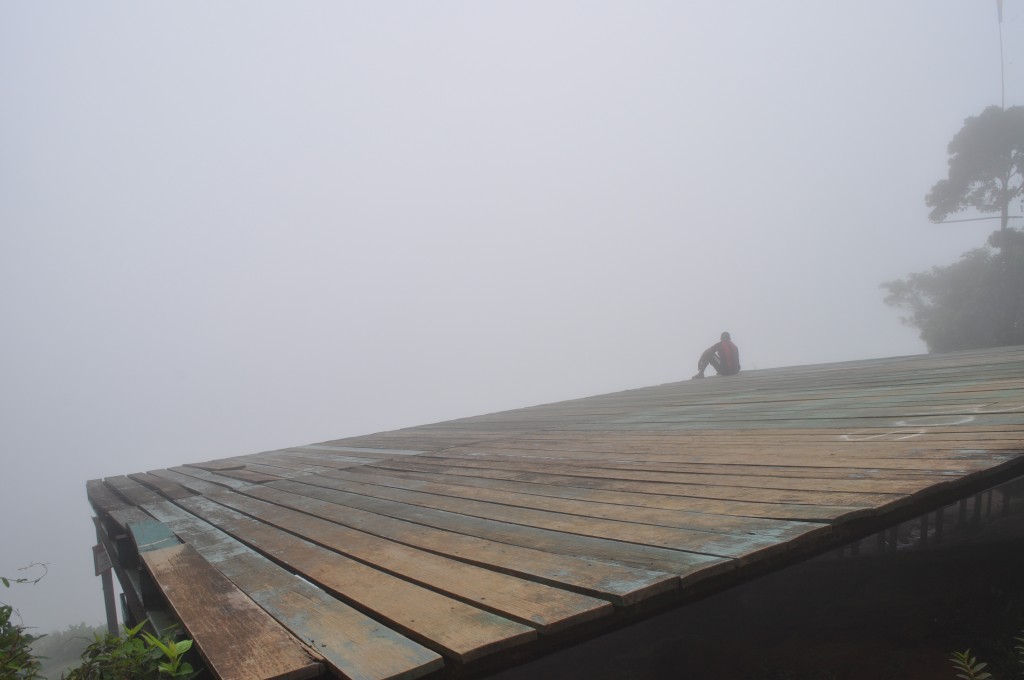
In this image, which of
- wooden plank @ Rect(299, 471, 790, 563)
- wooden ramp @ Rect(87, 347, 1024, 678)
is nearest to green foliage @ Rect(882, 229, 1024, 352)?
wooden ramp @ Rect(87, 347, 1024, 678)

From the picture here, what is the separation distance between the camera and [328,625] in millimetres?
1540

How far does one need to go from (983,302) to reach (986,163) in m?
6.26

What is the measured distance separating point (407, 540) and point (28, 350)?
163m

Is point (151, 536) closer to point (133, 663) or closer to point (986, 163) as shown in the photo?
point (133, 663)

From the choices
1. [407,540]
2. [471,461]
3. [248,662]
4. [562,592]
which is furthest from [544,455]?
[248,662]

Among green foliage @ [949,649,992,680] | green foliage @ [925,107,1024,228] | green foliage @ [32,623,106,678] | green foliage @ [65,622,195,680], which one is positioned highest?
green foliage @ [925,107,1024,228]

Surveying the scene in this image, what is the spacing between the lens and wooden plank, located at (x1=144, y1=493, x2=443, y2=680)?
125 centimetres

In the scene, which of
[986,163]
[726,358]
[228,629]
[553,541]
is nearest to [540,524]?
[553,541]

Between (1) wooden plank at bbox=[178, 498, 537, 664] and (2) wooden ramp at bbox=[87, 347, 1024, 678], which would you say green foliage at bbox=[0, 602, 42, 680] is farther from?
(1) wooden plank at bbox=[178, 498, 537, 664]

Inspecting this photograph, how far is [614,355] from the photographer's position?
5463 inches

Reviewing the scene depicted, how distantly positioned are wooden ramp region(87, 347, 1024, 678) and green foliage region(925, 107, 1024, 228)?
56.3ft

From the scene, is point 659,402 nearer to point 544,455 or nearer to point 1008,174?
point 544,455

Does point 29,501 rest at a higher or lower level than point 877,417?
lower

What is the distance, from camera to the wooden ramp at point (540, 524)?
1439 millimetres
